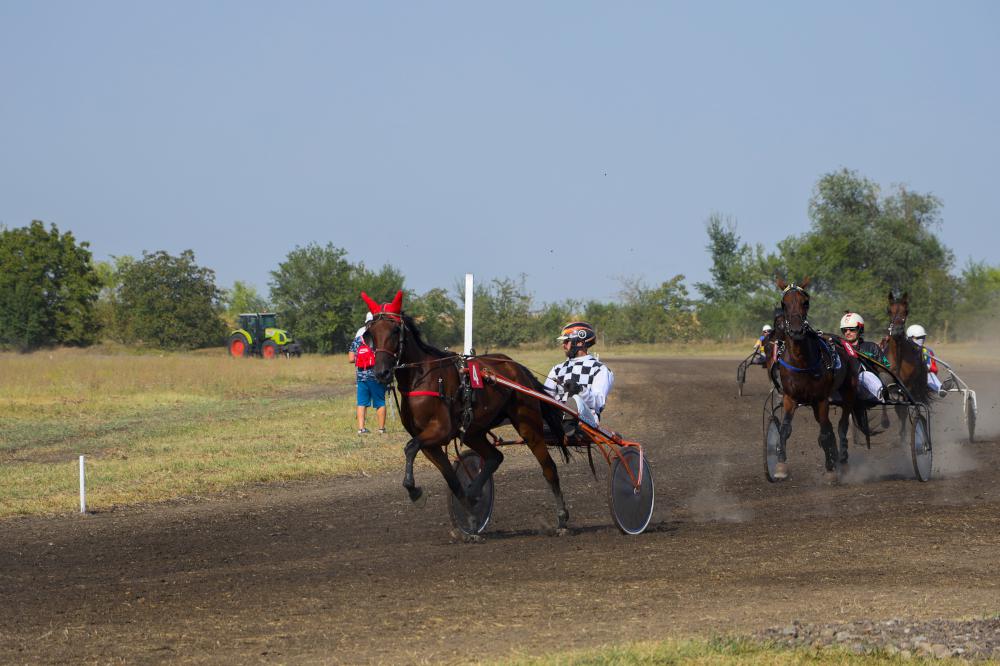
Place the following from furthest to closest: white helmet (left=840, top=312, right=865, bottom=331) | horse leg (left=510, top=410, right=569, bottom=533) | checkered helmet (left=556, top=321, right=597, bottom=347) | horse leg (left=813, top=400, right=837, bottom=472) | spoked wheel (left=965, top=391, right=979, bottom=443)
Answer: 1. spoked wheel (left=965, top=391, right=979, bottom=443)
2. white helmet (left=840, top=312, right=865, bottom=331)
3. horse leg (left=813, top=400, right=837, bottom=472)
4. checkered helmet (left=556, top=321, right=597, bottom=347)
5. horse leg (left=510, top=410, right=569, bottom=533)

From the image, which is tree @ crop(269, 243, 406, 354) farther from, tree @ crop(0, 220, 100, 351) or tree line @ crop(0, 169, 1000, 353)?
tree @ crop(0, 220, 100, 351)

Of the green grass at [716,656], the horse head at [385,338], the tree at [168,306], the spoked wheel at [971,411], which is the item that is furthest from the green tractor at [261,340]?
the green grass at [716,656]

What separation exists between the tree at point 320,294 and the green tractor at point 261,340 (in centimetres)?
109

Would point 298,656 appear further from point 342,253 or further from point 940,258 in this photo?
point 940,258

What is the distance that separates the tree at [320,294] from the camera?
A: 54.3 meters

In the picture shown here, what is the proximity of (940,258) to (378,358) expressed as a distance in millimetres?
64801

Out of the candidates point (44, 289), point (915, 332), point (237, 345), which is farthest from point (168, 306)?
point (915, 332)

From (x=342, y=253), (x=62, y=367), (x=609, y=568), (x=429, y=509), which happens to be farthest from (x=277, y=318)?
(x=609, y=568)

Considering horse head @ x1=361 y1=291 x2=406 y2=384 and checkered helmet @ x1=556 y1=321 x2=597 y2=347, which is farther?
checkered helmet @ x1=556 y1=321 x2=597 y2=347

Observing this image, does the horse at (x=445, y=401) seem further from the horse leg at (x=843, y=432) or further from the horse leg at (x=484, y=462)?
the horse leg at (x=843, y=432)

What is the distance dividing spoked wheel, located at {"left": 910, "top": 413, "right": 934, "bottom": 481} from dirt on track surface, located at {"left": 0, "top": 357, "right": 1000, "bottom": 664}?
8.0 inches

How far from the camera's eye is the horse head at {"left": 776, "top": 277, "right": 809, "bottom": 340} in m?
12.3

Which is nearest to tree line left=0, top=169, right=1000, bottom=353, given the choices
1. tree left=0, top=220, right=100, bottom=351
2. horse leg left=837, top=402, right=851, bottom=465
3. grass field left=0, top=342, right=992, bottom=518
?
tree left=0, top=220, right=100, bottom=351

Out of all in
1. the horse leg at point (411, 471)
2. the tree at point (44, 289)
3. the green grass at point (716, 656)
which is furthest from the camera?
the tree at point (44, 289)
